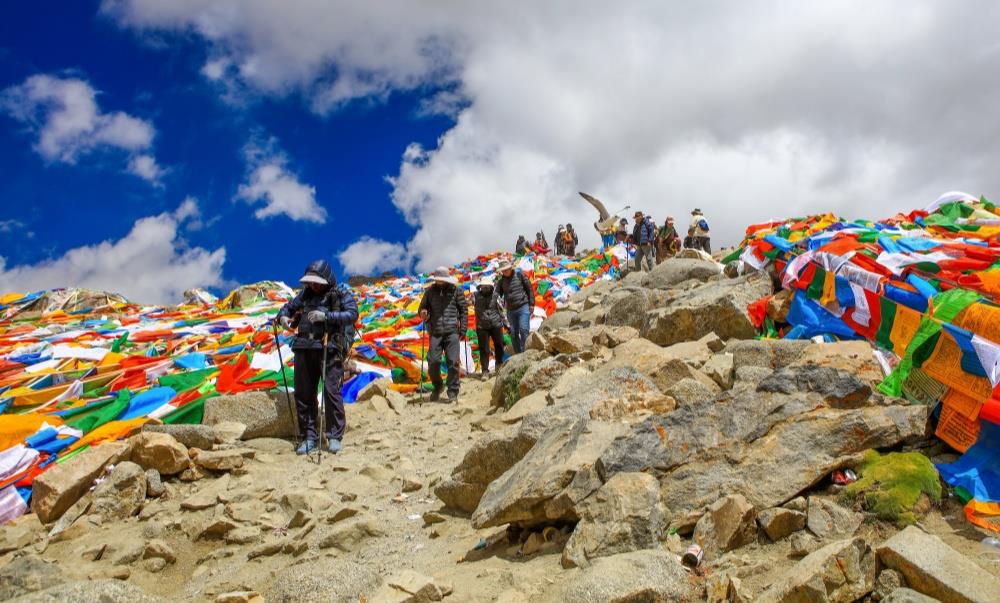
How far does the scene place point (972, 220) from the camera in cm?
987

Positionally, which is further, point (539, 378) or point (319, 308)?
point (539, 378)

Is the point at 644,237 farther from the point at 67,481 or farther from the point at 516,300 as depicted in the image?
the point at 67,481

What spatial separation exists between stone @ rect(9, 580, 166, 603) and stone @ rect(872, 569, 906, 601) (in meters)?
3.49

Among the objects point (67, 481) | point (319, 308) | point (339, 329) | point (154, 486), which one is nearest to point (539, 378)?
point (339, 329)

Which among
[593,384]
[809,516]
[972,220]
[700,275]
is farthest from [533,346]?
[972,220]

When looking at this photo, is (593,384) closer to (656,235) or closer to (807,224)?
(807,224)

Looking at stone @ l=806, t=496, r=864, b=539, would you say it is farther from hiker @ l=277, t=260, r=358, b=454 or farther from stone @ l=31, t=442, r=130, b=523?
stone @ l=31, t=442, r=130, b=523

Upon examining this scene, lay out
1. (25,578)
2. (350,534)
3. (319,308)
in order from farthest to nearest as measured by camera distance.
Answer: (319,308), (350,534), (25,578)

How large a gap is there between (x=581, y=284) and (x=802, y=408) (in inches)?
722

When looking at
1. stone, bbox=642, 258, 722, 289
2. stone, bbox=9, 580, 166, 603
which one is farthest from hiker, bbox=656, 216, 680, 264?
stone, bbox=9, 580, 166, 603

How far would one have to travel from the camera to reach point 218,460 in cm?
627

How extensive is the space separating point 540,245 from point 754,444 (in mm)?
33457

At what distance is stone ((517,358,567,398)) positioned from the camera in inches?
303

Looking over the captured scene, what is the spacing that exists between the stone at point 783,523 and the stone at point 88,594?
10.8 feet
